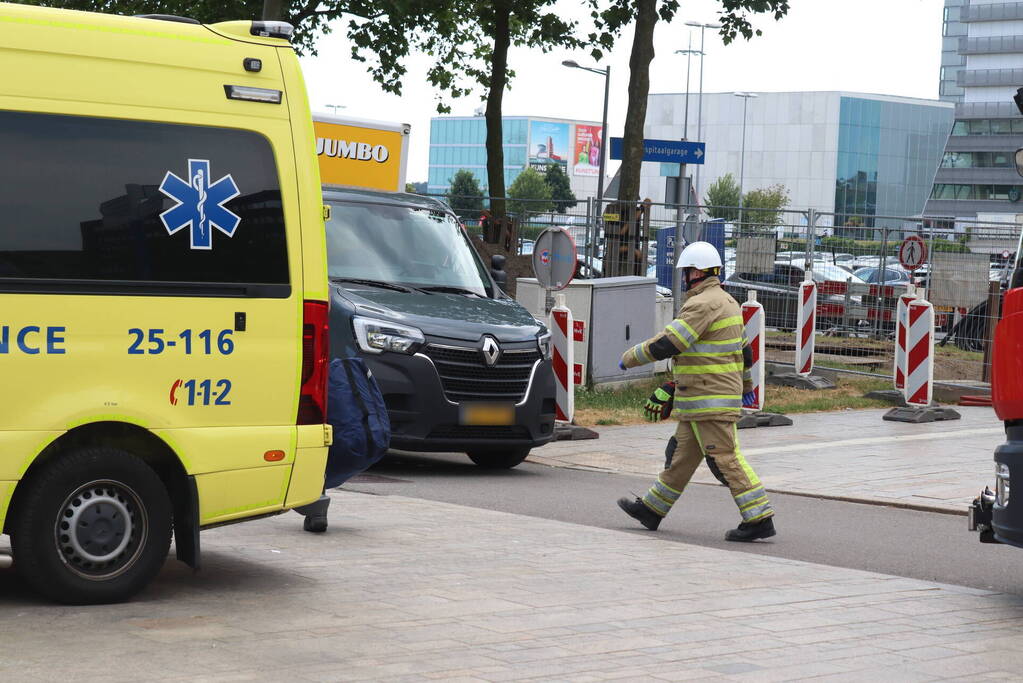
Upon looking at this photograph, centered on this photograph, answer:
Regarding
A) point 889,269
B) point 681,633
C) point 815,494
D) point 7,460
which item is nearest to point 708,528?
point 815,494

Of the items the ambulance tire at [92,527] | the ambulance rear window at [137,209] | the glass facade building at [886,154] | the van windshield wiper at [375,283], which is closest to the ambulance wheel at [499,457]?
the van windshield wiper at [375,283]

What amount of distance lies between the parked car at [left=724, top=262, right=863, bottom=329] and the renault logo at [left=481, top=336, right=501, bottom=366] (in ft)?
31.1

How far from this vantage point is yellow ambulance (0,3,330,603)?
6.46m

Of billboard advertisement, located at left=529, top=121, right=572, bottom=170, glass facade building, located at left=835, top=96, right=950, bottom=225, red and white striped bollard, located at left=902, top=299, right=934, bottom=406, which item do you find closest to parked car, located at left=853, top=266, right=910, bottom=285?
red and white striped bollard, located at left=902, top=299, right=934, bottom=406

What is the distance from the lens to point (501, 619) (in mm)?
6688

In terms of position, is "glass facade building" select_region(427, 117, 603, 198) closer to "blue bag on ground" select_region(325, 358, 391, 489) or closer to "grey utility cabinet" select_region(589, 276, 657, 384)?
"grey utility cabinet" select_region(589, 276, 657, 384)

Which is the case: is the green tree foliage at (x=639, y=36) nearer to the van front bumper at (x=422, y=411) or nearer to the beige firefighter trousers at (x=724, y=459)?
the van front bumper at (x=422, y=411)

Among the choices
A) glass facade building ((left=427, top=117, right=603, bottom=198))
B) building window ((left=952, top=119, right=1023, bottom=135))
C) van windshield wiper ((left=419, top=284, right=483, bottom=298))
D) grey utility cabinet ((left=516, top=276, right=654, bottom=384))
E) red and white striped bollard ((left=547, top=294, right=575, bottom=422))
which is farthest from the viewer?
glass facade building ((left=427, top=117, right=603, bottom=198))

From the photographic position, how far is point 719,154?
11775 centimetres

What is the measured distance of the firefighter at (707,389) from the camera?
9562 mm

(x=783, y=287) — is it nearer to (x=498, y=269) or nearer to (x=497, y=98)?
(x=497, y=98)

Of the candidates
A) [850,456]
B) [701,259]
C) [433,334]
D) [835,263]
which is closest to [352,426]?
[701,259]

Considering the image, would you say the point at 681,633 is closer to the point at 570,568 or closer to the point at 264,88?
the point at 570,568

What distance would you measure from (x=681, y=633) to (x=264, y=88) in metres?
3.15
